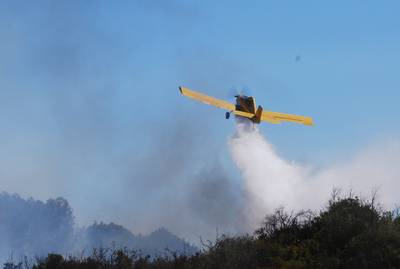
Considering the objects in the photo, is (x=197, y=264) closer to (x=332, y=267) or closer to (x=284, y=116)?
(x=332, y=267)

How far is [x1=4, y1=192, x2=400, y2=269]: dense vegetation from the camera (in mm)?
30594

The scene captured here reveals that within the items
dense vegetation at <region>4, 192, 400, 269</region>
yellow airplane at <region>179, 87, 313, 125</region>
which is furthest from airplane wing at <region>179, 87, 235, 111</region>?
dense vegetation at <region>4, 192, 400, 269</region>

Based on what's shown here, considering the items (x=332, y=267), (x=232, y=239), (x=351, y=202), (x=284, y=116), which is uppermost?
(x=284, y=116)

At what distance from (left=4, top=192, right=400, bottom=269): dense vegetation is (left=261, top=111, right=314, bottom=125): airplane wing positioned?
28.6m

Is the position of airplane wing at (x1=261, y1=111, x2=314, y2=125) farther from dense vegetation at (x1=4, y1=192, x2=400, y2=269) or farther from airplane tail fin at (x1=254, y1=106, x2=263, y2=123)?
dense vegetation at (x1=4, y1=192, x2=400, y2=269)

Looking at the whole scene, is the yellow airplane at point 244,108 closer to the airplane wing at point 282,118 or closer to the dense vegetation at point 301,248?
the airplane wing at point 282,118

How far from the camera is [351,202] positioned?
36.7m

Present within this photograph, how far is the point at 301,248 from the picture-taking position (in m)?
33.9

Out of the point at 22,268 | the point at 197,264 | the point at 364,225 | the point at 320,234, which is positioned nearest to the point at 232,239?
the point at 197,264

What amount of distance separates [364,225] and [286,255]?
4.59 m

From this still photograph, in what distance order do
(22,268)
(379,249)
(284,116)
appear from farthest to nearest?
(284,116), (22,268), (379,249)

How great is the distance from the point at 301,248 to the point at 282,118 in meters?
36.4

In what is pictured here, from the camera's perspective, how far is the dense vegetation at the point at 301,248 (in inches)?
1204

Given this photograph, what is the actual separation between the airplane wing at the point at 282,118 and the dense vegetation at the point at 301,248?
2861 centimetres
